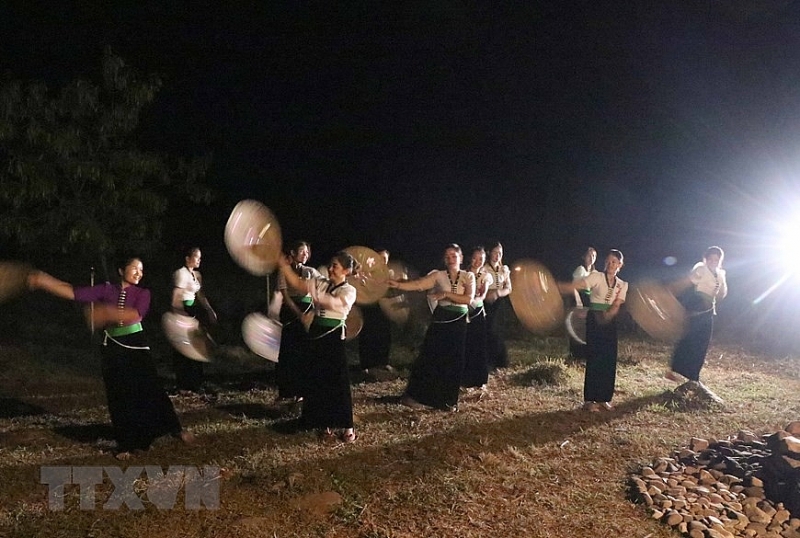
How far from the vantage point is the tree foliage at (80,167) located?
873 centimetres

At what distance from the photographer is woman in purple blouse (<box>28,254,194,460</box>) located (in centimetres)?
521

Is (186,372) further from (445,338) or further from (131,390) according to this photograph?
(445,338)

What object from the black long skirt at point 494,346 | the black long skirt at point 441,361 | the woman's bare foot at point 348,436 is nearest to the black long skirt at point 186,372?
the woman's bare foot at point 348,436

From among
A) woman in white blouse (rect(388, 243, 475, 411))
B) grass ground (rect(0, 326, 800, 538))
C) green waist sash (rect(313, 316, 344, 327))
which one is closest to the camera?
grass ground (rect(0, 326, 800, 538))

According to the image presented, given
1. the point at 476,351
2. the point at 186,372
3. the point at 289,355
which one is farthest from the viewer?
the point at 476,351

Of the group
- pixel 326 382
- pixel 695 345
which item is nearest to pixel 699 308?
pixel 695 345

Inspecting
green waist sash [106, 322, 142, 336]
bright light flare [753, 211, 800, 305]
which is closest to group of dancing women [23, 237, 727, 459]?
green waist sash [106, 322, 142, 336]

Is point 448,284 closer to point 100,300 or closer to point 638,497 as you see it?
point 638,497

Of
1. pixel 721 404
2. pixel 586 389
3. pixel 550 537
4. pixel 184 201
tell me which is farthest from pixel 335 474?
pixel 184 201

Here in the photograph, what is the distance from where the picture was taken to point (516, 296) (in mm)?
12891

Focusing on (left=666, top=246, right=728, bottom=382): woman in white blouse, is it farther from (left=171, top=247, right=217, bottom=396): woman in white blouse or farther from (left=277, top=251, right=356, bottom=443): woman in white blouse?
(left=171, top=247, right=217, bottom=396): woman in white blouse

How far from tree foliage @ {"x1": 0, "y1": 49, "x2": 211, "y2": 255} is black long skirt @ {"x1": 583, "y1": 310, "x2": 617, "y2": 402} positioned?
677 cm

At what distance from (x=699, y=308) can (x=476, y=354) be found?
2887 mm

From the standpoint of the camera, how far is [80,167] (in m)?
9.12
